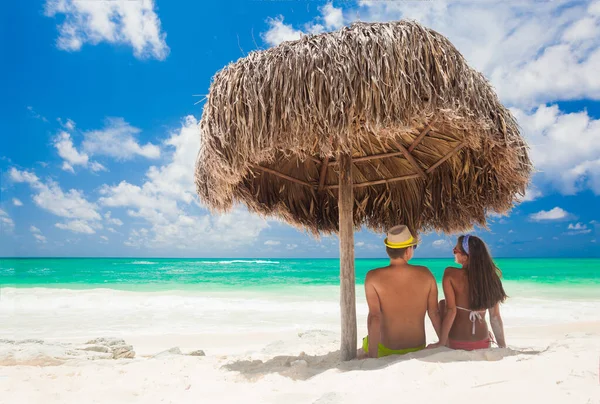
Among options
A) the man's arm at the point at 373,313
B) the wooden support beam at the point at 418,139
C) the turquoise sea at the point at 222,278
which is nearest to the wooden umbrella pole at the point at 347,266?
the man's arm at the point at 373,313

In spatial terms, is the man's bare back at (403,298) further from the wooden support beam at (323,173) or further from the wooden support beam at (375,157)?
the wooden support beam at (323,173)

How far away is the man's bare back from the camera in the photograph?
9.15ft

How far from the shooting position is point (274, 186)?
4.17m

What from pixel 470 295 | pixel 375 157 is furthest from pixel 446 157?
pixel 470 295

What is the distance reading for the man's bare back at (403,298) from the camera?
2.79 metres

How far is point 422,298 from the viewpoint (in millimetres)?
2799

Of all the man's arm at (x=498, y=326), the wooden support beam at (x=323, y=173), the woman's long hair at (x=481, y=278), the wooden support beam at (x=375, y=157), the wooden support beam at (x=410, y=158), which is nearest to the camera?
the woman's long hair at (x=481, y=278)

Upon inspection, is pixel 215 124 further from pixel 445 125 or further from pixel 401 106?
→ pixel 445 125

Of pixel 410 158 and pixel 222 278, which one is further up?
pixel 410 158

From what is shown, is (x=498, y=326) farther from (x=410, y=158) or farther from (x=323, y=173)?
(x=323, y=173)

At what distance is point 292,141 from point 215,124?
0.56 m

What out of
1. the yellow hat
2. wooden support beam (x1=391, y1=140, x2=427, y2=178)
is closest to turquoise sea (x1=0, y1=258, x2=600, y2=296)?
wooden support beam (x1=391, y1=140, x2=427, y2=178)

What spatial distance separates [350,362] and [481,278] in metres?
1.04

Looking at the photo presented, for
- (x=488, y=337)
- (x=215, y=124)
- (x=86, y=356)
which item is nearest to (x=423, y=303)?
(x=488, y=337)
